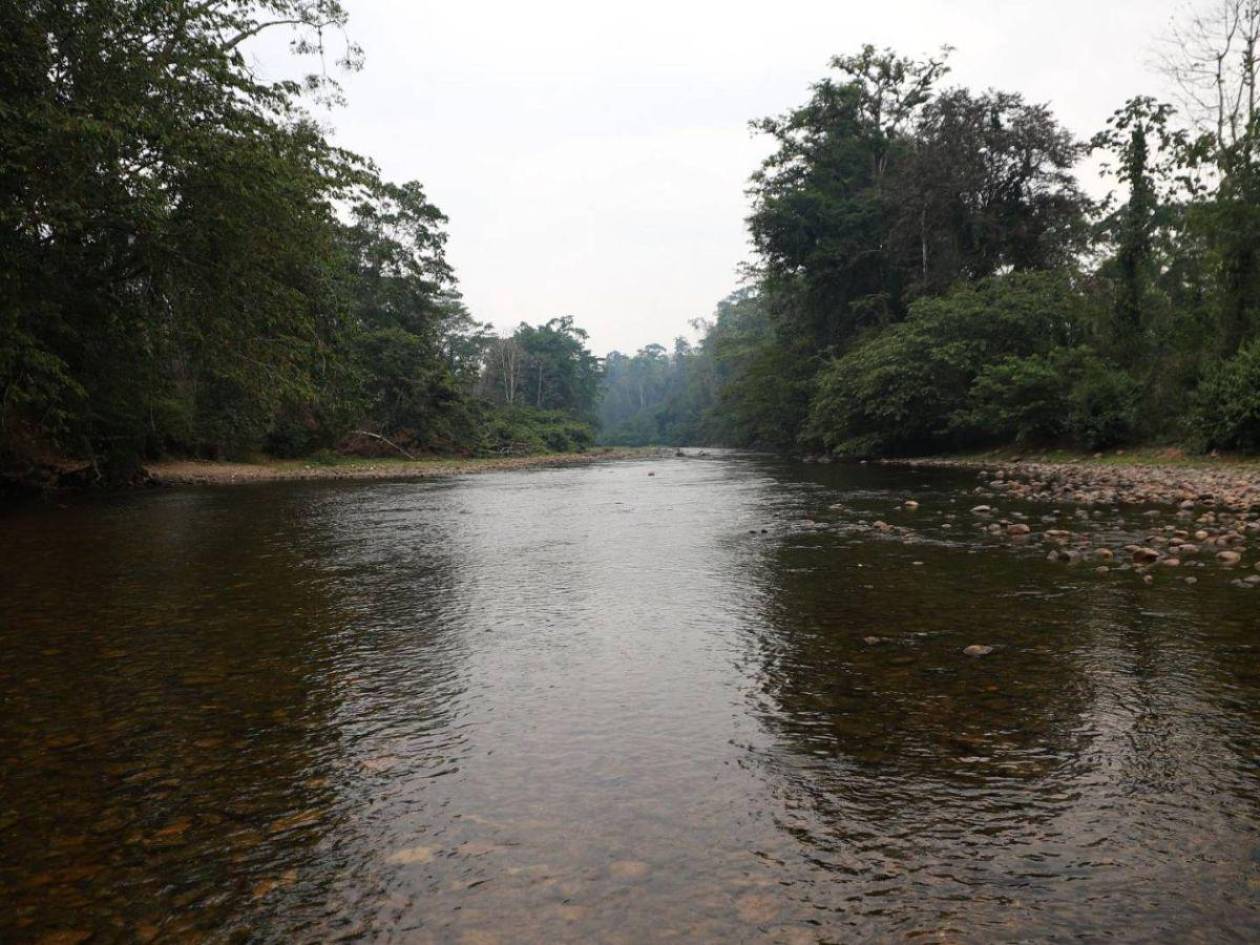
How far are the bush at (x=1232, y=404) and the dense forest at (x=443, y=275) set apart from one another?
81 mm

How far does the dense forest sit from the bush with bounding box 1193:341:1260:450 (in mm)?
81

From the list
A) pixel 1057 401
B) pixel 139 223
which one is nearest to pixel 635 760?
pixel 139 223

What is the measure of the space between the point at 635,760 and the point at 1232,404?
21146mm

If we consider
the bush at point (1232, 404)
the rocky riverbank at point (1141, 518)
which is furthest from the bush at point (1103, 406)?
the rocky riverbank at point (1141, 518)

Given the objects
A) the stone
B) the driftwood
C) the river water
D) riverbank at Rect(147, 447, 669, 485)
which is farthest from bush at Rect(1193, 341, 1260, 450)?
the driftwood

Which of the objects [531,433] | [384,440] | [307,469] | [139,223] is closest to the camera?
[139,223]

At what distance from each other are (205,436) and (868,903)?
3318 cm

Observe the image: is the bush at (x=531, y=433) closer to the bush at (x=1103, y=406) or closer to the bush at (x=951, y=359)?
the bush at (x=951, y=359)

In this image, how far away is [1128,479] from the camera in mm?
17844

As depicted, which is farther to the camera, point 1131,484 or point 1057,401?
point 1057,401

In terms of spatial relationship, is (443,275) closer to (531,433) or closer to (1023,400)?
(531,433)

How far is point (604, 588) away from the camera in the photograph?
7824mm

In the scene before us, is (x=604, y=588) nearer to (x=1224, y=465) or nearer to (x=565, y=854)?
(x=565, y=854)

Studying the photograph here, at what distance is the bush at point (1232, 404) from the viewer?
61.4ft
